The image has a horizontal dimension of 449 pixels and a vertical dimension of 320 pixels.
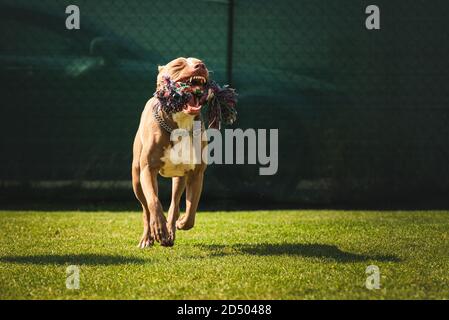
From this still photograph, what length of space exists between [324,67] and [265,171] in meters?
1.23

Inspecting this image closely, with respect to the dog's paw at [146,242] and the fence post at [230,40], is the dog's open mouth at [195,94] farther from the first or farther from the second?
the fence post at [230,40]

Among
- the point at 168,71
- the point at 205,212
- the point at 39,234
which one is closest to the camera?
the point at 168,71

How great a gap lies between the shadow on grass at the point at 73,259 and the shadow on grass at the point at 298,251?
2.15 ft

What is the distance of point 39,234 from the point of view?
6.22m

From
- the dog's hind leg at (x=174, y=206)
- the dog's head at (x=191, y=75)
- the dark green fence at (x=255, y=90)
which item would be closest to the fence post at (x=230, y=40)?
the dark green fence at (x=255, y=90)

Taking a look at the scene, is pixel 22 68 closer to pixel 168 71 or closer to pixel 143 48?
pixel 143 48

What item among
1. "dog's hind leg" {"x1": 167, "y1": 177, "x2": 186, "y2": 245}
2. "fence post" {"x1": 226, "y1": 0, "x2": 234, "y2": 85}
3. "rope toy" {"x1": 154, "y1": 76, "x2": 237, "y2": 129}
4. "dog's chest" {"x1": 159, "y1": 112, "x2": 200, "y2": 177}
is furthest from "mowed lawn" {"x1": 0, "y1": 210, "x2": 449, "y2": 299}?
"fence post" {"x1": 226, "y1": 0, "x2": 234, "y2": 85}

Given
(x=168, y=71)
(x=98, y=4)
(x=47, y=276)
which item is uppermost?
(x=98, y=4)

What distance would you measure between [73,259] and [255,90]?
11.6 feet

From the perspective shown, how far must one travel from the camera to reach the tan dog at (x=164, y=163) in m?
5.14

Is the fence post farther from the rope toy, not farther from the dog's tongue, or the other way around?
the dog's tongue

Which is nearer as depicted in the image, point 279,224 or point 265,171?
point 279,224

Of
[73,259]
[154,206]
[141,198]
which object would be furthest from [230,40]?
[73,259]

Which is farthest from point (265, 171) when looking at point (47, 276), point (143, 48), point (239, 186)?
point (47, 276)
